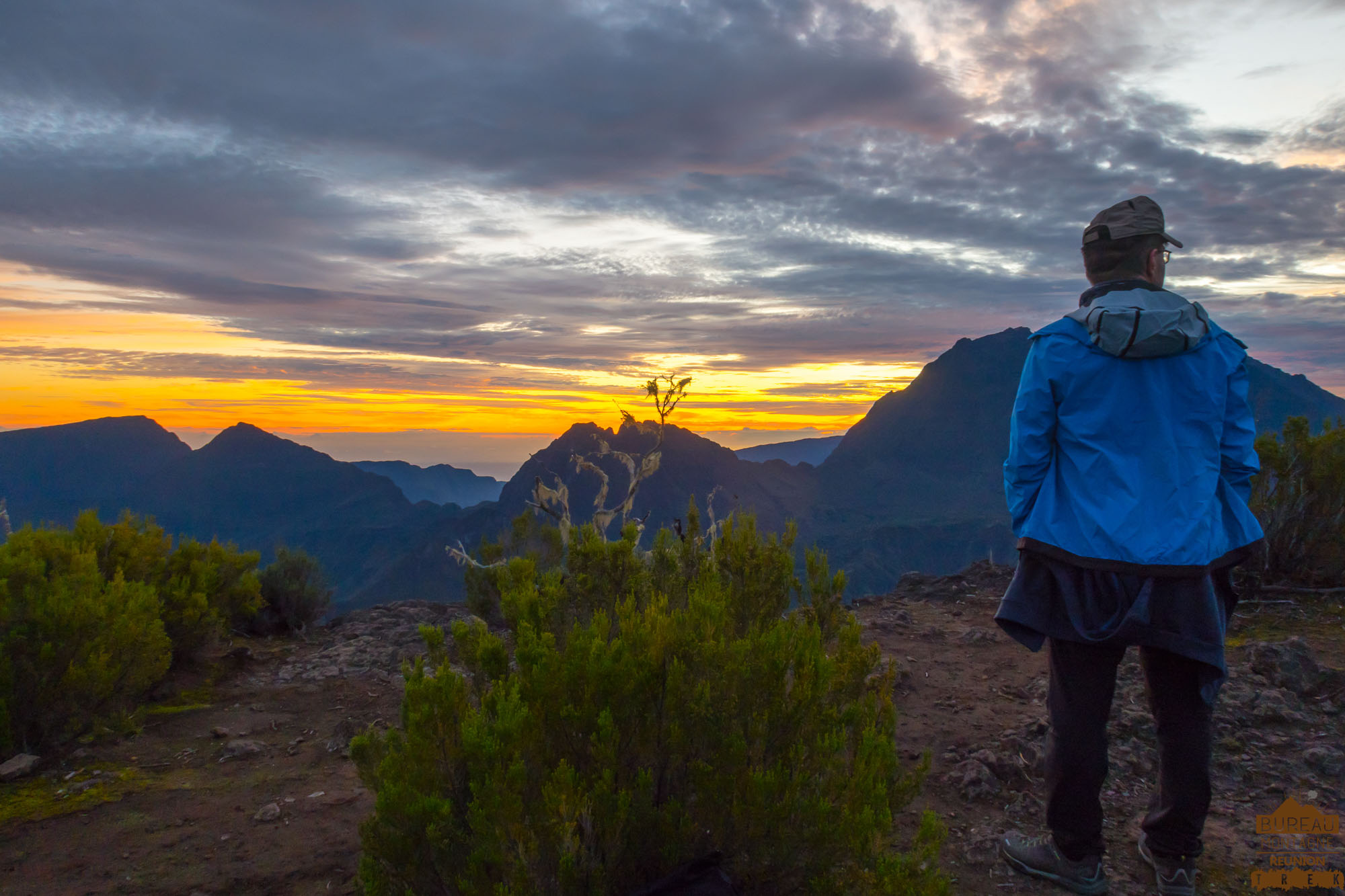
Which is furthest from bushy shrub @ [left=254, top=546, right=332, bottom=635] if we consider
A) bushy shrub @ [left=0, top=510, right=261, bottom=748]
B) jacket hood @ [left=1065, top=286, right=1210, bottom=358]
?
jacket hood @ [left=1065, top=286, right=1210, bottom=358]

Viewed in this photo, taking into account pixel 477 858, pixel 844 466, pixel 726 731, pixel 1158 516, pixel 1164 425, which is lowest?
pixel 844 466

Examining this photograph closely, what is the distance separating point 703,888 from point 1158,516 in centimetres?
188

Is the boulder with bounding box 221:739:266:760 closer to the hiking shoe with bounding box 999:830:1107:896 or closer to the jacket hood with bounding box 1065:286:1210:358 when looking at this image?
the hiking shoe with bounding box 999:830:1107:896

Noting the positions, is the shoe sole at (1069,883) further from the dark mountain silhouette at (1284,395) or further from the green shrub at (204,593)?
the dark mountain silhouette at (1284,395)

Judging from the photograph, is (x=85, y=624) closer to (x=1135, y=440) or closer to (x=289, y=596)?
(x=289, y=596)

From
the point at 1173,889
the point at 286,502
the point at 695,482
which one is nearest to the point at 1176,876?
the point at 1173,889

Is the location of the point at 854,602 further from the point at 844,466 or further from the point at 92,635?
the point at 844,466

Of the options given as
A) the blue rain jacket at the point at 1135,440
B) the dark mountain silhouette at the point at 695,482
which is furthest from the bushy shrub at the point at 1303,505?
the dark mountain silhouette at the point at 695,482

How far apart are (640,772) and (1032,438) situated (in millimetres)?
1771

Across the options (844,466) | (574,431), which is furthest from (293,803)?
(844,466)

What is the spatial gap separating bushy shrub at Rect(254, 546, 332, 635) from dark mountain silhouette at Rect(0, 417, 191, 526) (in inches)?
4955

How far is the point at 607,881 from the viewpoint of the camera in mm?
2184

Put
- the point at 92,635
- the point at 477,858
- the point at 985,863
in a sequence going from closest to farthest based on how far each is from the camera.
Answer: the point at 477,858 → the point at 985,863 → the point at 92,635

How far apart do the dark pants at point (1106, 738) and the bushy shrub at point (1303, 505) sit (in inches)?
209
